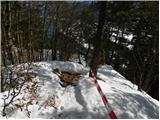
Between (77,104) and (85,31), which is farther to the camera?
(85,31)

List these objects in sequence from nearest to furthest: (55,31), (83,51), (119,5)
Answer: (55,31) < (119,5) < (83,51)

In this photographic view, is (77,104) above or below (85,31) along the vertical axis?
above

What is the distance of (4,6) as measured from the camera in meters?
13.8

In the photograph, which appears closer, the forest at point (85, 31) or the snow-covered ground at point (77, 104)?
the snow-covered ground at point (77, 104)

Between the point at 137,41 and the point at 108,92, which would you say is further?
the point at 137,41

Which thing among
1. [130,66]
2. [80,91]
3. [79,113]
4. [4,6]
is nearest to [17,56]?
[4,6]

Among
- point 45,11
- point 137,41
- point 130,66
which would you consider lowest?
point 130,66

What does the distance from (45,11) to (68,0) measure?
7.21 ft

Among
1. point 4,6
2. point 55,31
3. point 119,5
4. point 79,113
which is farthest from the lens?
point 119,5

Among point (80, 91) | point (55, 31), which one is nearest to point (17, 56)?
point (80, 91)

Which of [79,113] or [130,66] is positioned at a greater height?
[79,113]

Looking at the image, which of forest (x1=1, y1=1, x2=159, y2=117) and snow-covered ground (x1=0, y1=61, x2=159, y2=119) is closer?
snow-covered ground (x1=0, y1=61, x2=159, y2=119)

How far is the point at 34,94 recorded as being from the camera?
28.3 feet

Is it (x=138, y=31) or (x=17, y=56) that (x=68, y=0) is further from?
(x=17, y=56)
